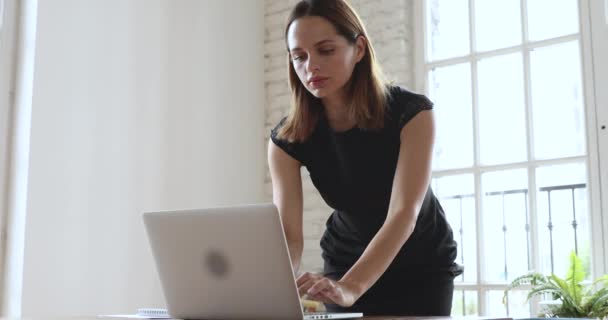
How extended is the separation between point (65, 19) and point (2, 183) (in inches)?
30.4

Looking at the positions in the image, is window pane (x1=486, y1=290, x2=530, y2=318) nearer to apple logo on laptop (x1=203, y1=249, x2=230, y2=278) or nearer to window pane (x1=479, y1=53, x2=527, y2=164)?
window pane (x1=479, y1=53, x2=527, y2=164)

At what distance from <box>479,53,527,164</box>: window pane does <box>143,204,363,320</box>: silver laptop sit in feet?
8.13

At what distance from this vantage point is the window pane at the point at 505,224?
3709mm

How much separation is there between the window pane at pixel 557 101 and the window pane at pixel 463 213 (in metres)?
0.40

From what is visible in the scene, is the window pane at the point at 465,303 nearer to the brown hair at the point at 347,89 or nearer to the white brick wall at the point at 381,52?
the white brick wall at the point at 381,52

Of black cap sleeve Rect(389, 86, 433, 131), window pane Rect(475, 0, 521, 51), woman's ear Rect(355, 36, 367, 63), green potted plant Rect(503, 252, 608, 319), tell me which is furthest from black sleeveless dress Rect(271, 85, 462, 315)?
window pane Rect(475, 0, 521, 51)

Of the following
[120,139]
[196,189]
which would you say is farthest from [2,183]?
[196,189]

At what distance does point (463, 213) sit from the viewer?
3.90 metres

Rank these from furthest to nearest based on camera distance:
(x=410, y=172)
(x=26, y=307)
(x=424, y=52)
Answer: (x=424, y=52), (x=26, y=307), (x=410, y=172)

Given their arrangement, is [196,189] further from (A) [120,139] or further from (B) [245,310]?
(B) [245,310]

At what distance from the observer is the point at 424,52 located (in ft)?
13.3

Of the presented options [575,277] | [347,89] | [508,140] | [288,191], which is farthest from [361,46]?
[508,140]

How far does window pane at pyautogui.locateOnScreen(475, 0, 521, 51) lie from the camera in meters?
3.83

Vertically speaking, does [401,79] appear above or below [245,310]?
above
